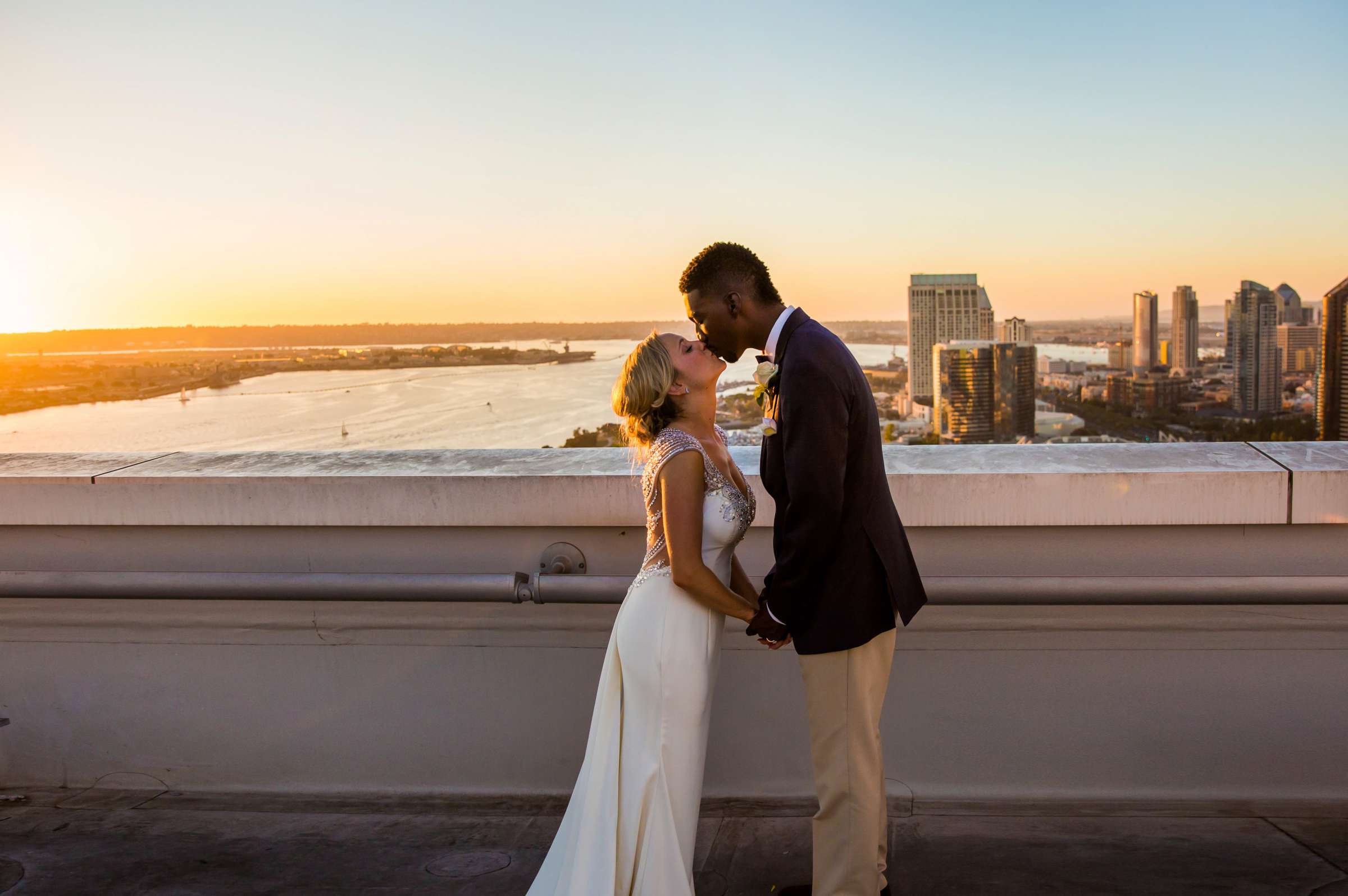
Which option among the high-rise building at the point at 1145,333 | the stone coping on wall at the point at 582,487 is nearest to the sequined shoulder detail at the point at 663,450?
the stone coping on wall at the point at 582,487

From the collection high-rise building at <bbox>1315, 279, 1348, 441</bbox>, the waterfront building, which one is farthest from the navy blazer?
the waterfront building

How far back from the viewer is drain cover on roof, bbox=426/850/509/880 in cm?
289

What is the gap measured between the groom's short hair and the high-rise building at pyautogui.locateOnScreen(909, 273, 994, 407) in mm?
21632

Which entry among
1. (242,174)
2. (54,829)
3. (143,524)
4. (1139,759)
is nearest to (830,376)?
(1139,759)

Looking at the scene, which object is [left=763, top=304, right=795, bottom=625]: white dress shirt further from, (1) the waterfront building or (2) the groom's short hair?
(1) the waterfront building

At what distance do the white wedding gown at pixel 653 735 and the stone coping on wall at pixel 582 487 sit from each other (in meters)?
0.57

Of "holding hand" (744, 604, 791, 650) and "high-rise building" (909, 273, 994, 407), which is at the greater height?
"high-rise building" (909, 273, 994, 407)

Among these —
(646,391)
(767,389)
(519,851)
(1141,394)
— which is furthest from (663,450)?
(1141,394)

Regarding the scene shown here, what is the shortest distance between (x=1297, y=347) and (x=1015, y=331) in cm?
1258

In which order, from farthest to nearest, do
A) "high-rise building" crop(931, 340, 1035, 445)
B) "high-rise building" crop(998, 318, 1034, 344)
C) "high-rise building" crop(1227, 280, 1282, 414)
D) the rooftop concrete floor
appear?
"high-rise building" crop(998, 318, 1034, 344) < "high-rise building" crop(1227, 280, 1282, 414) < "high-rise building" crop(931, 340, 1035, 445) < the rooftop concrete floor

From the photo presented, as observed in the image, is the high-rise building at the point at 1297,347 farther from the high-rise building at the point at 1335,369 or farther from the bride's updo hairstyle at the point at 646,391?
the bride's updo hairstyle at the point at 646,391

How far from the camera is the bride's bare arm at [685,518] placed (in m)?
2.40

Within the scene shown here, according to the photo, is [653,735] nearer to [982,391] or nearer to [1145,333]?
[982,391]

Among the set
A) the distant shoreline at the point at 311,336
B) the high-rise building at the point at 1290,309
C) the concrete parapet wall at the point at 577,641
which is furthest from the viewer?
the high-rise building at the point at 1290,309
